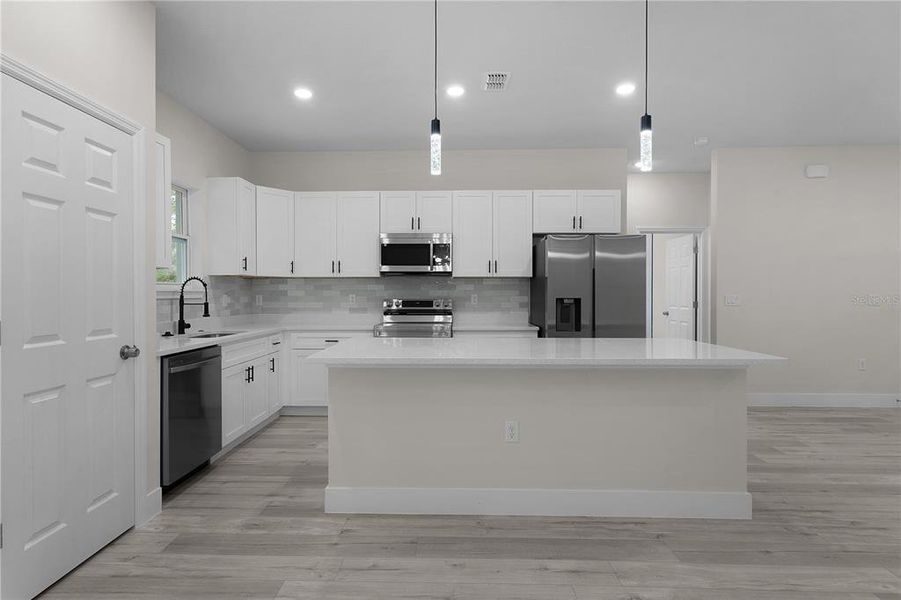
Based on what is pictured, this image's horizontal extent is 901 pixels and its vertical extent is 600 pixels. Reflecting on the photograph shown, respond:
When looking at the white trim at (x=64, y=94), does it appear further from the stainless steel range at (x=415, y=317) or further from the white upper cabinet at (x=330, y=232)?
the stainless steel range at (x=415, y=317)

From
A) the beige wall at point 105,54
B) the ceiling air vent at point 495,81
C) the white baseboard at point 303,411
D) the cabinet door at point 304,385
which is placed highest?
the ceiling air vent at point 495,81

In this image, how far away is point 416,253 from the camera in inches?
199

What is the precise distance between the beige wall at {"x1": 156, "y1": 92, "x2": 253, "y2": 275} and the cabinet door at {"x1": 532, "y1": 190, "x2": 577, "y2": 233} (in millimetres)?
3133

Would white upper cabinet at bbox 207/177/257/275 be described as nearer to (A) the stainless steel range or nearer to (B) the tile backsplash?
(B) the tile backsplash

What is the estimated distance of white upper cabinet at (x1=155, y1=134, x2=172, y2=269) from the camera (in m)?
2.78

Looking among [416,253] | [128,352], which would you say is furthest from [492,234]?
[128,352]

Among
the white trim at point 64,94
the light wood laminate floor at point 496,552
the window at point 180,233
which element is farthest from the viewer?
the window at point 180,233

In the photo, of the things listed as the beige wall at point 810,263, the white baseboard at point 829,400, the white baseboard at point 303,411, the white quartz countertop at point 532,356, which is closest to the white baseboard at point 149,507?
the white quartz countertop at point 532,356

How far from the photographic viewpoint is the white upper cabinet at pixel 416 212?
5.12 meters

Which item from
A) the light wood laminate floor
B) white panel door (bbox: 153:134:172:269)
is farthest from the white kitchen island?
white panel door (bbox: 153:134:172:269)

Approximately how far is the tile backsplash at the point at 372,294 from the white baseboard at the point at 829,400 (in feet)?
8.89

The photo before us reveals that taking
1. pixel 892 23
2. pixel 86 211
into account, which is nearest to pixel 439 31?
pixel 86 211

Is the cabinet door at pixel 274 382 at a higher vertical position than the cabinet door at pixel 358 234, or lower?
lower

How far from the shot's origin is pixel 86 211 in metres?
2.17
